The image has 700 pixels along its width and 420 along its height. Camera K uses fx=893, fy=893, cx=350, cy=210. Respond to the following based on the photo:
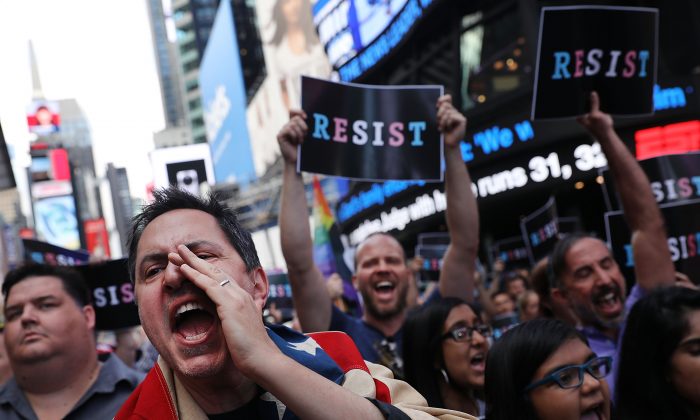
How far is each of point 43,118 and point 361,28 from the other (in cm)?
2806

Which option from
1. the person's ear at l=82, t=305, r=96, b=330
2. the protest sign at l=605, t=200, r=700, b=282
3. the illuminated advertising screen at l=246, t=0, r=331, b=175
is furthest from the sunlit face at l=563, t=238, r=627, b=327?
the illuminated advertising screen at l=246, t=0, r=331, b=175

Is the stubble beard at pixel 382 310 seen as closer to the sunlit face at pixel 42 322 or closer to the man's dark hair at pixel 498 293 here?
the sunlit face at pixel 42 322

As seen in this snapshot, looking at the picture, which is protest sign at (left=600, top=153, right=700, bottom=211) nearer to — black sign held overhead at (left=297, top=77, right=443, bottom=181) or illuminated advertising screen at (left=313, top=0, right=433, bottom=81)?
black sign held overhead at (left=297, top=77, right=443, bottom=181)

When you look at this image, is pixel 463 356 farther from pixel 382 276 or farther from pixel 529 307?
pixel 529 307

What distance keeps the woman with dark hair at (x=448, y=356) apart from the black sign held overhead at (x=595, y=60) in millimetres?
1483

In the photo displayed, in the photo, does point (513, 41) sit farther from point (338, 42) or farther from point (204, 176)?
point (204, 176)

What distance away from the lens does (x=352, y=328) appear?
4672mm

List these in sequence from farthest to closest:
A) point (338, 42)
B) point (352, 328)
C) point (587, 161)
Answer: point (338, 42) → point (587, 161) → point (352, 328)

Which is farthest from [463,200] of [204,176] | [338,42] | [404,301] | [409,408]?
[338,42]

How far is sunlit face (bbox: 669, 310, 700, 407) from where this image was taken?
3158mm

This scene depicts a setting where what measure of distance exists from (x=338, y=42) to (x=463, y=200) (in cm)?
2666

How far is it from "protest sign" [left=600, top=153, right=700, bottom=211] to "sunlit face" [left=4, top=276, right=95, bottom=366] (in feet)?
10.5

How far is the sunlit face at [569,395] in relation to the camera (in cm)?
306

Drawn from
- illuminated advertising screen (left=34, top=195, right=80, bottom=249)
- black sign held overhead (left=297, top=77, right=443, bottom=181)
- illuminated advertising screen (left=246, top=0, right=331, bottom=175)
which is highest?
illuminated advertising screen (left=246, top=0, right=331, bottom=175)
